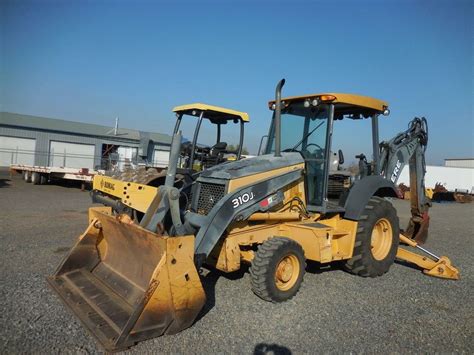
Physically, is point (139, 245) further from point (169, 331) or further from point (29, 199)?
point (29, 199)

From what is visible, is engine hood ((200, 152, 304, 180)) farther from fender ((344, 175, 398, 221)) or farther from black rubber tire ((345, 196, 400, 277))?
black rubber tire ((345, 196, 400, 277))

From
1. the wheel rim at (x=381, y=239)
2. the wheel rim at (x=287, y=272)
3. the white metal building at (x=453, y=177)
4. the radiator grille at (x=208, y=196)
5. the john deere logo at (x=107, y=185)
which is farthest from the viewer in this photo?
the white metal building at (x=453, y=177)

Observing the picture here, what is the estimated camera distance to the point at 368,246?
582 cm

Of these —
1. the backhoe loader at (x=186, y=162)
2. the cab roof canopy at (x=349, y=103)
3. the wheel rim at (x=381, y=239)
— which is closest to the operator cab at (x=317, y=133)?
the cab roof canopy at (x=349, y=103)

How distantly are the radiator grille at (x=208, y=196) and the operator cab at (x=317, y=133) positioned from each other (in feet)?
3.58

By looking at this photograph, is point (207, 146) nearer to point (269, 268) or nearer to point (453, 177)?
point (269, 268)

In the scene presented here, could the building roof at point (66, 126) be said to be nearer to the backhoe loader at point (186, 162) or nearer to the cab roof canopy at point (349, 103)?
the backhoe loader at point (186, 162)

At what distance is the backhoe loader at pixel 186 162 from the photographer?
7.58m

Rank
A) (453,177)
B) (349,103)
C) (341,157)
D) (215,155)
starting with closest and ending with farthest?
(349,103)
(341,157)
(215,155)
(453,177)

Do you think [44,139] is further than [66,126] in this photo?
No

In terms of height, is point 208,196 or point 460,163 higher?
point 460,163

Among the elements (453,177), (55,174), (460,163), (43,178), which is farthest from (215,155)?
(460,163)

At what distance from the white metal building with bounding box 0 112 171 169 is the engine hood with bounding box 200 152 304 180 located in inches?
874

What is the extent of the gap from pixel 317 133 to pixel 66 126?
105 ft
